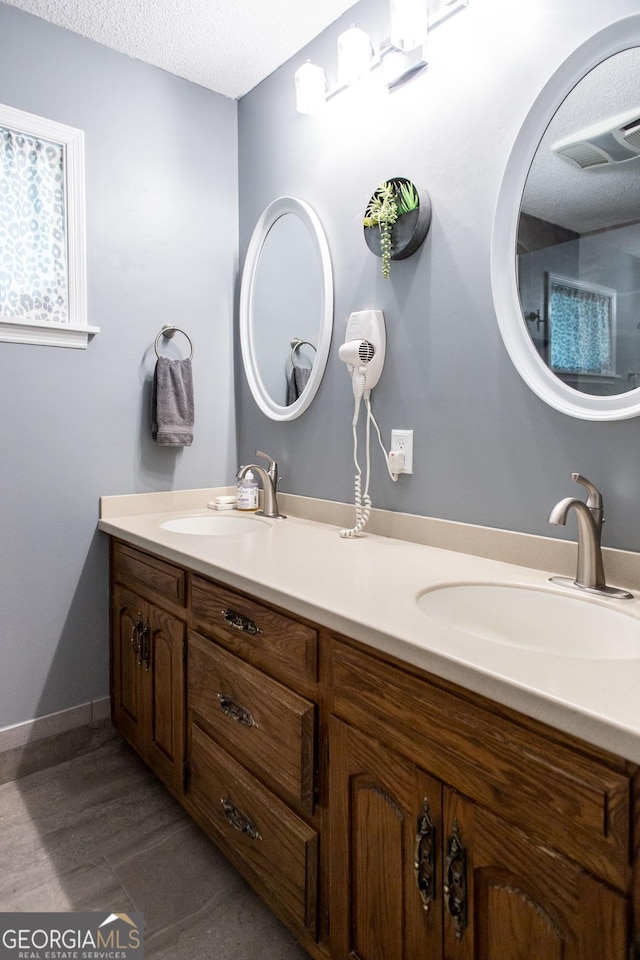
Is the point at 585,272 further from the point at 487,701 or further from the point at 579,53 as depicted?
the point at 487,701

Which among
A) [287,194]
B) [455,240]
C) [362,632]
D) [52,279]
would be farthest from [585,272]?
[52,279]

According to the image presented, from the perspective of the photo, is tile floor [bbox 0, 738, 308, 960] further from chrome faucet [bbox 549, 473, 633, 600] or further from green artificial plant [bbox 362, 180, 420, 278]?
green artificial plant [bbox 362, 180, 420, 278]

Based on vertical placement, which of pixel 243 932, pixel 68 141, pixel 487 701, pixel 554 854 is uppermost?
pixel 68 141

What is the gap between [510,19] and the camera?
4.29ft

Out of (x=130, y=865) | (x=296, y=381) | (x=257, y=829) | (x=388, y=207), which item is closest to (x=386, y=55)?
(x=388, y=207)

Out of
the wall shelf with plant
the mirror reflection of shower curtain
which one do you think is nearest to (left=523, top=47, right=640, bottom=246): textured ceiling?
the mirror reflection of shower curtain

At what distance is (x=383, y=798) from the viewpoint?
94 centimetres

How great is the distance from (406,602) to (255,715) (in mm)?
464

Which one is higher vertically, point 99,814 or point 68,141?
point 68,141

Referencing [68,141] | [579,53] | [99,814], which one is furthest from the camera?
[68,141]

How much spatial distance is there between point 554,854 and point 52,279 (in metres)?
1.97

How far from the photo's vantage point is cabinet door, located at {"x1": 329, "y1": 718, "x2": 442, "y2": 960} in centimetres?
87

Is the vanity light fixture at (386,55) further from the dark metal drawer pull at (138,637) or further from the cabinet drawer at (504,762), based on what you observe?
the dark metal drawer pull at (138,637)

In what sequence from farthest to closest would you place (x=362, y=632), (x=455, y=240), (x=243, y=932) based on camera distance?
1. (x=455, y=240)
2. (x=243, y=932)
3. (x=362, y=632)
